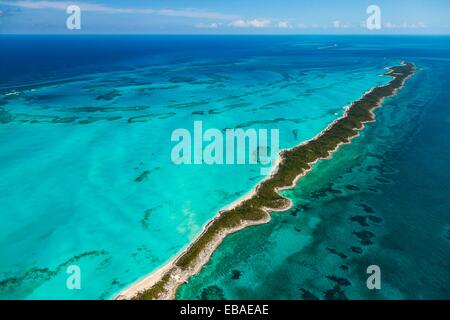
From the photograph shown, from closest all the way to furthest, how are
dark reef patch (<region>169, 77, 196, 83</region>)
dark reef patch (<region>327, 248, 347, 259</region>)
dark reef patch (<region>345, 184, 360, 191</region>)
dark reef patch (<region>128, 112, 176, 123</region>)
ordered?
dark reef patch (<region>327, 248, 347, 259</region>) < dark reef patch (<region>345, 184, 360, 191</region>) < dark reef patch (<region>128, 112, 176, 123</region>) < dark reef patch (<region>169, 77, 196, 83</region>)

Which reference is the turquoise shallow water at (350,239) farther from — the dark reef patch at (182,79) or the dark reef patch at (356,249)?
the dark reef patch at (182,79)

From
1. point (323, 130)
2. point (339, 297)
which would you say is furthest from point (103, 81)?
point (339, 297)

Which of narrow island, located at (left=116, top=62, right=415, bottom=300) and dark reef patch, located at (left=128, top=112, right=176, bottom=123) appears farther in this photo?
dark reef patch, located at (left=128, top=112, right=176, bottom=123)

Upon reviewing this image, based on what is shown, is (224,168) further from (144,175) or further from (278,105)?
(278,105)

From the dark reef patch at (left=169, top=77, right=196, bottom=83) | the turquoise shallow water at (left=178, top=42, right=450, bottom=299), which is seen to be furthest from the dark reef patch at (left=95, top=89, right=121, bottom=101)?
the turquoise shallow water at (left=178, top=42, right=450, bottom=299)

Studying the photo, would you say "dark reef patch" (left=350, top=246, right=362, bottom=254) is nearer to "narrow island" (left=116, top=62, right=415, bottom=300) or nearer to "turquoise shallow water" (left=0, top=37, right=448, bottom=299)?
"turquoise shallow water" (left=0, top=37, right=448, bottom=299)

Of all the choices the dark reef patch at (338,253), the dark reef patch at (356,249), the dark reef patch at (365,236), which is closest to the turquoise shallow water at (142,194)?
the dark reef patch at (365,236)

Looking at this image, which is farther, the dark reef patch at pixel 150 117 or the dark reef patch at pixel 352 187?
the dark reef patch at pixel 150 117

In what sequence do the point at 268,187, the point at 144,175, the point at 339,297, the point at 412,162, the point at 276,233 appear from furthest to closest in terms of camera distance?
the point at 412,162 < the point at 144,175 < the point at 268,187 < the point at 276,233 < the point at 339,297

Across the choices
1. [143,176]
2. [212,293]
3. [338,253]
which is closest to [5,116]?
[143,176]
